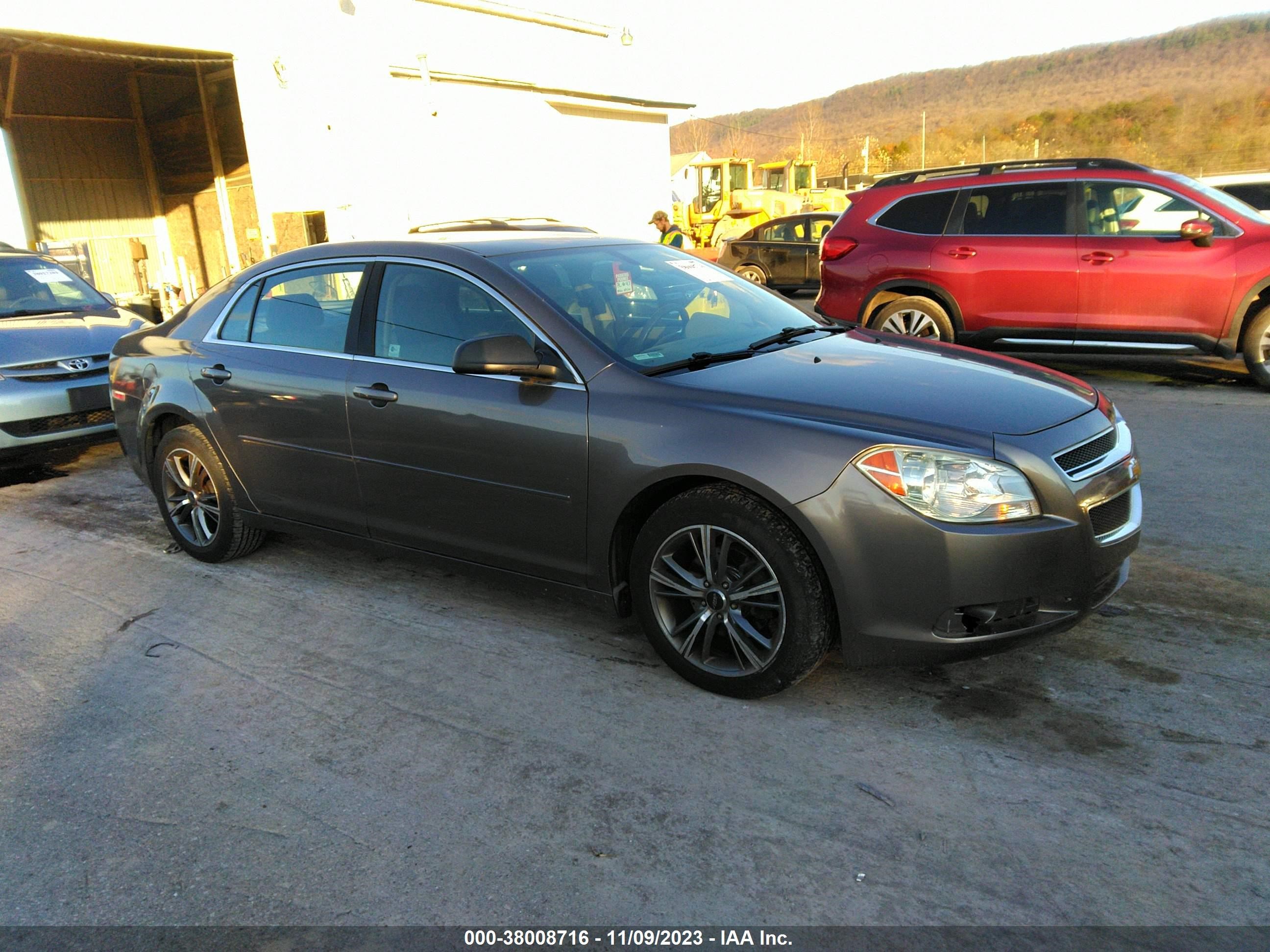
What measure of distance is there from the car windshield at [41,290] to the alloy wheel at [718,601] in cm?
700

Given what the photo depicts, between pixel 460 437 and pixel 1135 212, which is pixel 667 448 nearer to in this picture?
pixel 460 437

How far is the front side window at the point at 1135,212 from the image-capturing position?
8102mm

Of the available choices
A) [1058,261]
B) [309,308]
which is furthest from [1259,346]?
[309,308]

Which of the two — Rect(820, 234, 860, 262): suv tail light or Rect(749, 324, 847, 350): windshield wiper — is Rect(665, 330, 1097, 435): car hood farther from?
Rect(820, 234, 860, 262): suv tail light

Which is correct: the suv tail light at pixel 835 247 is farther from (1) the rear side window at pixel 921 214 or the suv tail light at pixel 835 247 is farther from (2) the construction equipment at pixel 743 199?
(2) the construction equipment at pixel 743 199

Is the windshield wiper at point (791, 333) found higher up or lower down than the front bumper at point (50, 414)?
higher up

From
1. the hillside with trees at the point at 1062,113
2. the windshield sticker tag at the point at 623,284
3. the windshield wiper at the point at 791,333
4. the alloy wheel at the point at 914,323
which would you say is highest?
the hillside with trees at the point at 1062,113

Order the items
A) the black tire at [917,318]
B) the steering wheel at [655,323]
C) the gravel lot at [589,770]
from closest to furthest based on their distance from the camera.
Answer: the gravel lot at [589,770]
the steering wheel at [655,323]
the black tire at [917,318]

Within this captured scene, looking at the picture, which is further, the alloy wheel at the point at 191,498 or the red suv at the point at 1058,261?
the red suv at the point at 1058,261

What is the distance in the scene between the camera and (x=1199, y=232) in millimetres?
7895

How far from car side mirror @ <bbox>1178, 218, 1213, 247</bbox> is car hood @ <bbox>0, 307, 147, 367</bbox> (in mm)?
8804

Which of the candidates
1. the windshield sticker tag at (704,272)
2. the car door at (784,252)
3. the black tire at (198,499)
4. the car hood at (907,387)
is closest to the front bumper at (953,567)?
the car hood at (907,387)

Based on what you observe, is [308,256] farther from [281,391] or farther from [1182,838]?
[1182,838]

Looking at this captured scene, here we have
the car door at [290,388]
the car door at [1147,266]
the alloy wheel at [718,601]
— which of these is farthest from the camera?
the car door at [1147,266]
